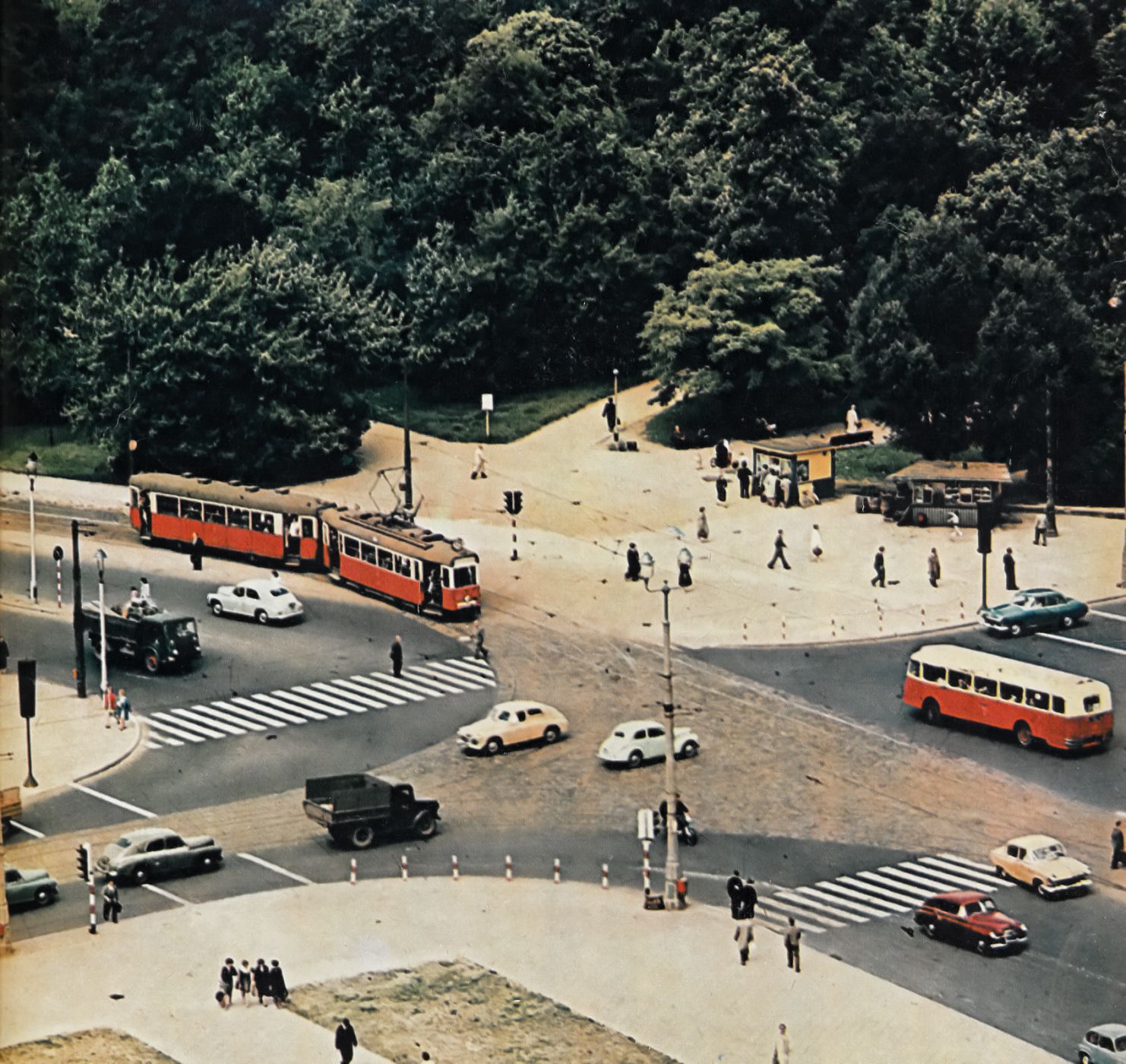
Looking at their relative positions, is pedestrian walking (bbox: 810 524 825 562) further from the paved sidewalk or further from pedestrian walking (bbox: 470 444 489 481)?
the paved sidewalk

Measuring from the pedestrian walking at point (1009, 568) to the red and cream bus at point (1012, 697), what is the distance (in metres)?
1.46

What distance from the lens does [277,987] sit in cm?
4222

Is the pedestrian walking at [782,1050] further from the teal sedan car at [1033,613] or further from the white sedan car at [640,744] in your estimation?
the teal sedan car at [1033,613]

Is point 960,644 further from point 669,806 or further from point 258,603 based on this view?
point 258,603

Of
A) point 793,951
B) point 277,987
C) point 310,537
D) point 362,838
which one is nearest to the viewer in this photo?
point 277,987

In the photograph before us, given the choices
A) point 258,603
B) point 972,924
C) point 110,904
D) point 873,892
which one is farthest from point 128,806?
point 972,924

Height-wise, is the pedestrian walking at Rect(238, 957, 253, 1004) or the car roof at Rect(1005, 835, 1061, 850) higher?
the car roof at Rect(1005, 835, 1061, 850)

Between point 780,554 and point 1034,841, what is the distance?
258 inches

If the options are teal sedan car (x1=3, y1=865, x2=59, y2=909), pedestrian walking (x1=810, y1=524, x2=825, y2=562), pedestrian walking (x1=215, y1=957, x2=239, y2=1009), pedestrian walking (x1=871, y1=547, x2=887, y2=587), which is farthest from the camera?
pedestrian walking (x1=810, y1=524, x2=825, y2=562)

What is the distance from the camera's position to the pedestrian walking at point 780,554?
4791cm

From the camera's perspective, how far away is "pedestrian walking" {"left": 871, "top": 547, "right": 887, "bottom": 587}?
156 feet

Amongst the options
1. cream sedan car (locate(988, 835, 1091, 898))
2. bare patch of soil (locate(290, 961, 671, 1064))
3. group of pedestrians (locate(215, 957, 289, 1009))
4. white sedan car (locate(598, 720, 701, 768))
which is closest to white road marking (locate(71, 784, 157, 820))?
group of pedestrians (locate(215, 957, 289, 1009))

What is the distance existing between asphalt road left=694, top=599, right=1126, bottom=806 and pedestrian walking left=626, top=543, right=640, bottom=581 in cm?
178

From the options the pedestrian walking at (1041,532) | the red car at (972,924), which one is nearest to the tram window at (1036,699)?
the pedestrian walking at (1041,532)
